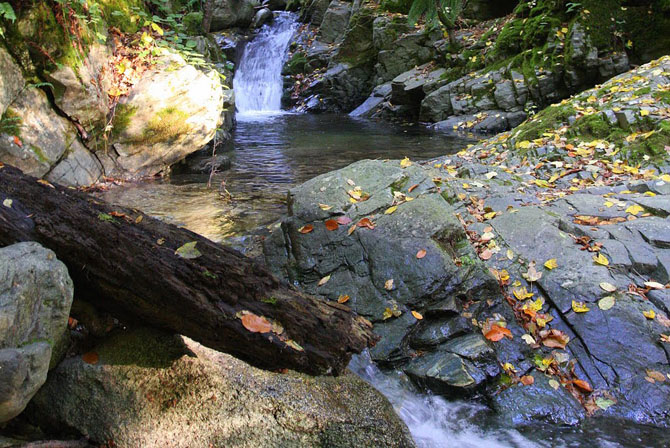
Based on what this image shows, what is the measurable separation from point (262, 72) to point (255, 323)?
2013 cm

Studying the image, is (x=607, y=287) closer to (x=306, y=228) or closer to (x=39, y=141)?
(x=306, y=228)

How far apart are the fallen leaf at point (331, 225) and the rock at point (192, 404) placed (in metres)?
1.65

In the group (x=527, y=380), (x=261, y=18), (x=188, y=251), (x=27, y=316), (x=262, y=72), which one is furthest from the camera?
(x=261, y=18)

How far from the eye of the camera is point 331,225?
422 cm

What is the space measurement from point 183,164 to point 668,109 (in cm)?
783

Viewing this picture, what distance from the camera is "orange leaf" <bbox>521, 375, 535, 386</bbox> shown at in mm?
3143

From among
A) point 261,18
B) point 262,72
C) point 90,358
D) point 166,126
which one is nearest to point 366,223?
point 90,358

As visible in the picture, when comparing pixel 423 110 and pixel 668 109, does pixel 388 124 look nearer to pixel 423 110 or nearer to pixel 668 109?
pixel 423 110

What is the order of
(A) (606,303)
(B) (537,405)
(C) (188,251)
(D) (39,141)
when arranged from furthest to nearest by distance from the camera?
(D) (39,141) → (A) (606,303) → (B) (537,405) → (C) (188,251)

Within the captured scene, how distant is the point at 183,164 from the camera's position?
8.90 metres

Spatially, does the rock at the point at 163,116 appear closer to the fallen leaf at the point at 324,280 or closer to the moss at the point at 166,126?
the moss at the point at 166,126

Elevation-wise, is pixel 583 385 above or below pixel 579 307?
below

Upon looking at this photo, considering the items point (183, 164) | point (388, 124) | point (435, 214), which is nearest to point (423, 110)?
point (388, 124)

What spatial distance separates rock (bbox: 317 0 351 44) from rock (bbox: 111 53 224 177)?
51.1 feet
